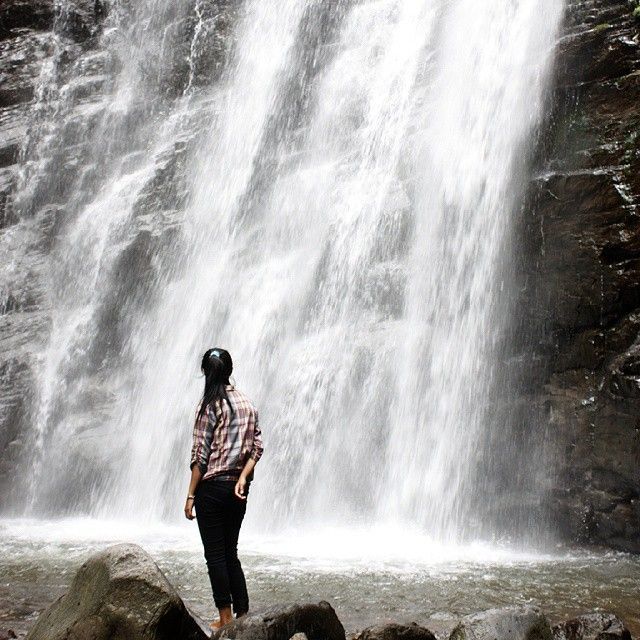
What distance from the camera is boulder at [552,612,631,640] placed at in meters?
4.30

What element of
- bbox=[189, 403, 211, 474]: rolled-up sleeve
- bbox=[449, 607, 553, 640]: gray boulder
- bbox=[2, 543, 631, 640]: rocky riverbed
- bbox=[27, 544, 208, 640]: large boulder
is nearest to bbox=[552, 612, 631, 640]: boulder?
bbox=[2, 543, 631, 640]: rocky riverbed

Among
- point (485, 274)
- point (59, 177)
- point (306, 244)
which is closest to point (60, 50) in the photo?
point (59, 177)

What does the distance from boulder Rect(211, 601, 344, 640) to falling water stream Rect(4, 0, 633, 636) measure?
3.13 meters

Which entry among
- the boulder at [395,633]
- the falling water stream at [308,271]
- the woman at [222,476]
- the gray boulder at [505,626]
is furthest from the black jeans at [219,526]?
the falling water stream at [308,271]

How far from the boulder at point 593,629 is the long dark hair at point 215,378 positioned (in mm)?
2539

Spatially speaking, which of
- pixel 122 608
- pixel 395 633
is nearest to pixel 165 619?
pixel 122 608

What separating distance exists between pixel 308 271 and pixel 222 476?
9.05 m

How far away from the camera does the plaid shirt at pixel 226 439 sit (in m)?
4.41

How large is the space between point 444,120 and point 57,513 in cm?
1022

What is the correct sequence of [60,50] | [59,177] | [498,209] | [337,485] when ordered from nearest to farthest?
1. [337,485]
2. [498,209]
3. [59,177]
4. [60,50]

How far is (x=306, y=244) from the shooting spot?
13805mm

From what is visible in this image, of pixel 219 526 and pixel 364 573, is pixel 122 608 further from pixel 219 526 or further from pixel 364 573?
pixel 364 573

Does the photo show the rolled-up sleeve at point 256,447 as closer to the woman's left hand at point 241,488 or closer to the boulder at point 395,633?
the woman's left hand at point 241,488

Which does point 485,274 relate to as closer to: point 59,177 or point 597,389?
point 597,389
